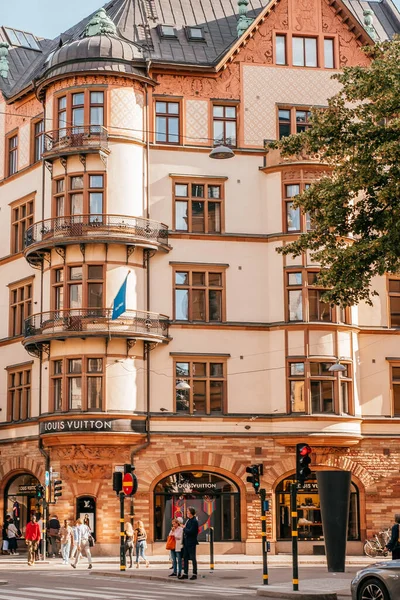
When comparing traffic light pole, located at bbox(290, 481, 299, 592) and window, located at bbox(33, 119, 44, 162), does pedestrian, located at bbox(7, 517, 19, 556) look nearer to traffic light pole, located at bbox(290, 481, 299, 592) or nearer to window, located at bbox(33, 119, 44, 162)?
window, located at bbox(33, 119, 44, 162)

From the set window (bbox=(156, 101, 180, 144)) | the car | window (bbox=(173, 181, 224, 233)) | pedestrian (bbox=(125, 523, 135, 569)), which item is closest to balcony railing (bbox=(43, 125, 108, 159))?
window (bbox=(156, 101, 180, 144))

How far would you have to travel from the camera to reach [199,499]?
45156mm

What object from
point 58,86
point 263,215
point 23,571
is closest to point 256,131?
point 263,215

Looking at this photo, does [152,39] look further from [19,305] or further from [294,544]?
[294,544]

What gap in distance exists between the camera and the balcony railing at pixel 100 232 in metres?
44.8

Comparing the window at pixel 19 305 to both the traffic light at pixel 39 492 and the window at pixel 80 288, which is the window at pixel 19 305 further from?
the traffic light at pixel 39 492

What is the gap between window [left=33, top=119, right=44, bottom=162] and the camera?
48.9 metres

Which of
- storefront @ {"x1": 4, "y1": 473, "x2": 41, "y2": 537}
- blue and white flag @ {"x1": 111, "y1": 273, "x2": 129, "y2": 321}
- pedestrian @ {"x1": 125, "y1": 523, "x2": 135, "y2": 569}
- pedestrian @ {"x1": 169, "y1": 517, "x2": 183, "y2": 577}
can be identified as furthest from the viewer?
storefront @ {"x1": 4, "y1": 473, "x2": 41, "y2": 537}

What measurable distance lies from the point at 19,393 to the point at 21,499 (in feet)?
15.5

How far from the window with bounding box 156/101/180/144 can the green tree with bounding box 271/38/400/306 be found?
16.1m

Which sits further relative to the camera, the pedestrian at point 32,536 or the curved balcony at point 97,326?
the curved balcony at point 97,326

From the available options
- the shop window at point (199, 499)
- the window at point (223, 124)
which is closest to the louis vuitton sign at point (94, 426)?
the shop window at point (199, 499)

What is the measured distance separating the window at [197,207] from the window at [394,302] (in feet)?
27.1

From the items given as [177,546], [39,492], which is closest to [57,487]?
[39,492]
